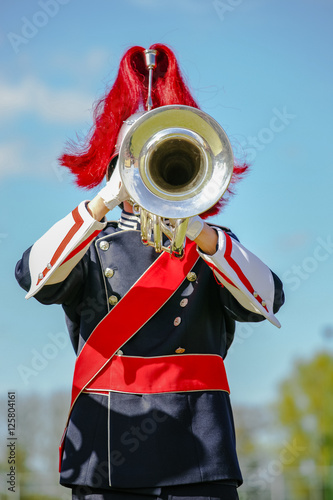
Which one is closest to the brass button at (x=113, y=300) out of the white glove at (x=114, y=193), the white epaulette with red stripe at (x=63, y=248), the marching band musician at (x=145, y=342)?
the marching band musician at (x=145, y=342)

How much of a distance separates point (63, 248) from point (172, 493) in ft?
3.27

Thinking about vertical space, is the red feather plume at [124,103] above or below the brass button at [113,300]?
above

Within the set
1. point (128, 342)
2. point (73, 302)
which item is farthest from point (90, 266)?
point (128, 342)

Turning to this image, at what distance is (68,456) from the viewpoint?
300cm

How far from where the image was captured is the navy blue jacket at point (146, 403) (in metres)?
2.91

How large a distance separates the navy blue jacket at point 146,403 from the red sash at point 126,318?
34 mm

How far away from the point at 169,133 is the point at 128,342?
0.83m

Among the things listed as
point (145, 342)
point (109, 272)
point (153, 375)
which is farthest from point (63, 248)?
point (153, 375)

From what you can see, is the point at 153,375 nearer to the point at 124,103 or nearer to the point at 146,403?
the point at 146,403

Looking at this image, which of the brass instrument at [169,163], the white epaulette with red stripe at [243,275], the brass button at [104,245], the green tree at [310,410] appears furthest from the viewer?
the green tree at [310,410]

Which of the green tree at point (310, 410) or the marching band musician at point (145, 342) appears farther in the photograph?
the green tree at point (310, 410)

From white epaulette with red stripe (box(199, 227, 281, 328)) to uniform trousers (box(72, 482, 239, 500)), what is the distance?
0.66 metres

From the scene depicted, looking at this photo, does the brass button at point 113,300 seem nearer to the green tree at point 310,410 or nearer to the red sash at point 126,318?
the red sash at point 126,318

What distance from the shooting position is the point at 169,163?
118 inches
